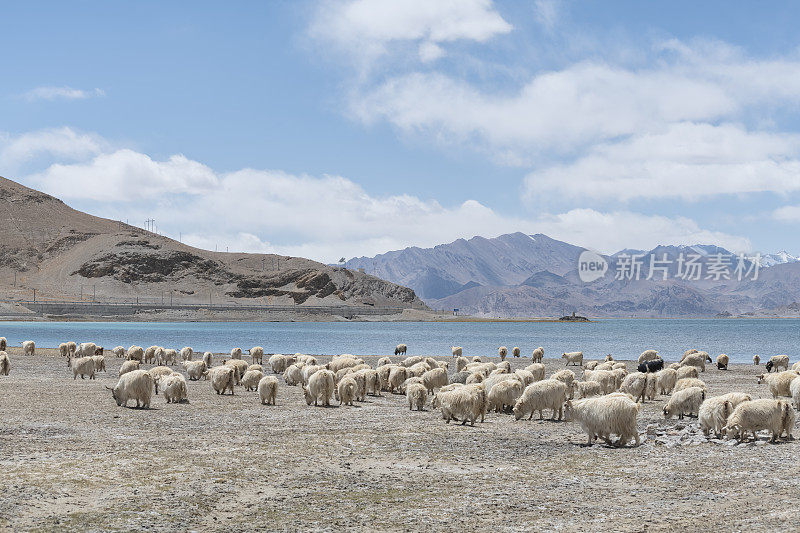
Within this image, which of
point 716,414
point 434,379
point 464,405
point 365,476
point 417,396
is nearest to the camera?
point 365,476

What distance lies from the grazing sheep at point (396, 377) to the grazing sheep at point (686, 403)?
10.7 metres

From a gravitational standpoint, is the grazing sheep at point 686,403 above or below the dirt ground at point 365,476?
above

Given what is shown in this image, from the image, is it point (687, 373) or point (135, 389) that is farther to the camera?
point (687, 373)

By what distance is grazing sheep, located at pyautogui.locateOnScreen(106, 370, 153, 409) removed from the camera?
21.5 metres

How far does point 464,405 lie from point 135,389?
9501 mm

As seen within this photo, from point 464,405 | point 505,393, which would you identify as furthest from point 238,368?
point 464,405

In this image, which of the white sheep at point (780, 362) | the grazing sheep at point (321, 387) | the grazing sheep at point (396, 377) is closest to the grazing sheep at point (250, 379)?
the grazing sheep at point (396, 377)

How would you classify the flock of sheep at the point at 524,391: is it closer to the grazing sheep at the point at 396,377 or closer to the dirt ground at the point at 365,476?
the grazing sheep at the point at 396,377

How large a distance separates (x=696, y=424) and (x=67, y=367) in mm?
32373

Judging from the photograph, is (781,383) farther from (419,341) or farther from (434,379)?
(419,341)

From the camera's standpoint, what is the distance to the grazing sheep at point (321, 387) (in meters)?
23.2

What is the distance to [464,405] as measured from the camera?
63.7 ft

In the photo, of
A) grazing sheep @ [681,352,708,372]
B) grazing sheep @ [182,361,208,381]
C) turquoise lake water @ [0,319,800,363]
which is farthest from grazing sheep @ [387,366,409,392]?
turquoise lake water @ [0,319,800,363]

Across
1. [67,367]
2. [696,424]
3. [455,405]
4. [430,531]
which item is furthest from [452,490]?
[67,367]
